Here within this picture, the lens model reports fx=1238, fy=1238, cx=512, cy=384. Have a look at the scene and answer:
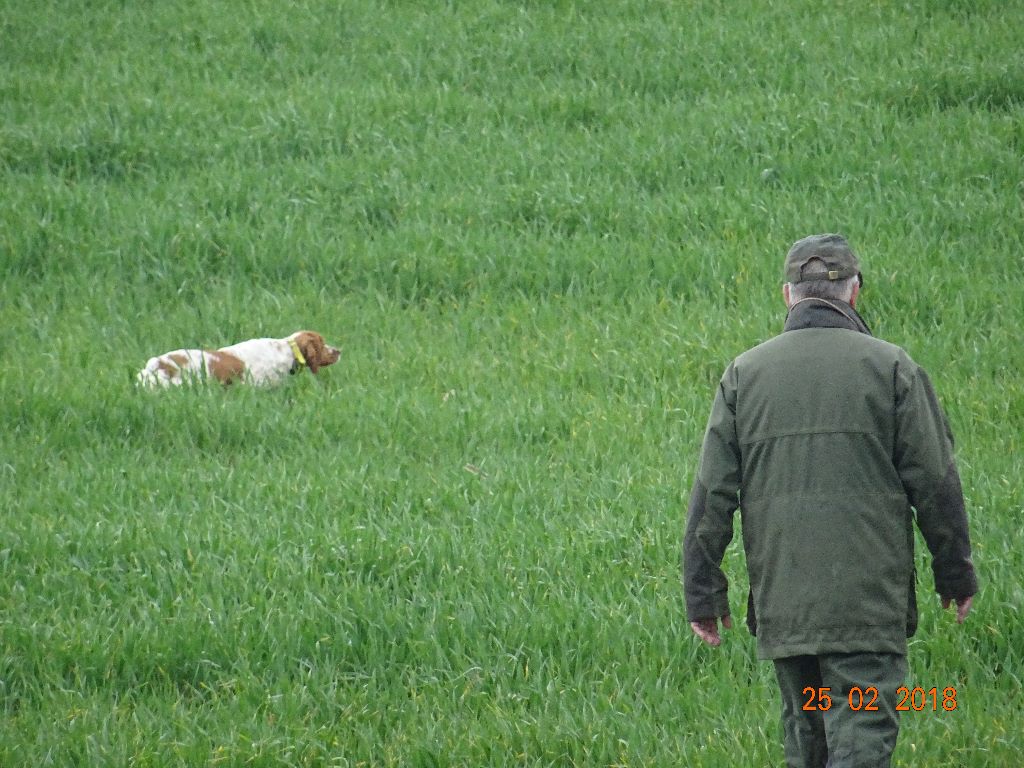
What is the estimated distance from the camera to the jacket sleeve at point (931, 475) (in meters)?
3.23

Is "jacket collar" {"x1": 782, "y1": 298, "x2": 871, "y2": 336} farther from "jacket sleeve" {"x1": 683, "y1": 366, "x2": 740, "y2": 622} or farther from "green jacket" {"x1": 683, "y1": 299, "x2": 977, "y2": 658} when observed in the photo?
"jacket sleeve" {"x1": 683, "y1": 366, "x2": 740, "y2": 622}

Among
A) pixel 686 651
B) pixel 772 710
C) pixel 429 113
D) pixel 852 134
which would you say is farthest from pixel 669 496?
pixel 429 113

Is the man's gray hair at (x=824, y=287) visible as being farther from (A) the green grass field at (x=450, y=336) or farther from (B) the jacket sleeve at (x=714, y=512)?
(A) the green grass field at (x=450, y=336)

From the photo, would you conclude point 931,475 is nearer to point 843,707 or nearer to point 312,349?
point 843,707

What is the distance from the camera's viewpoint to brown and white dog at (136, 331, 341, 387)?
7.32 metres

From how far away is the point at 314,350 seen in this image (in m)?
7.59

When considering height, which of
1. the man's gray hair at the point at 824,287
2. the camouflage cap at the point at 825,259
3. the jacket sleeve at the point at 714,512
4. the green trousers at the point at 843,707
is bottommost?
the green trousers at the point at 843,707

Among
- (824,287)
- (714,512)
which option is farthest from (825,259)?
(714,512)

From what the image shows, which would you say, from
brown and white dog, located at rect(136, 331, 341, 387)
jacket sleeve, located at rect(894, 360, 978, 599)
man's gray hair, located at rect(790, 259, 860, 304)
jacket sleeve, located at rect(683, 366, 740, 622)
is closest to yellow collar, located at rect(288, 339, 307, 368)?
brown and white dog, located at rect(136, 331, 341, 387)

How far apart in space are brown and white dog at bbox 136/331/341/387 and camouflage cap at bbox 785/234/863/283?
4559mm

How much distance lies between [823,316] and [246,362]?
481cm

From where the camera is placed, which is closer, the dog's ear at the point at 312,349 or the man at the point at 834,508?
the man at the point at 834,508

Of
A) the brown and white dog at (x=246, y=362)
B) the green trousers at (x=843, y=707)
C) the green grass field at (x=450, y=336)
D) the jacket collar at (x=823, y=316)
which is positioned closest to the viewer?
the green trousers at (x=843, y=707)

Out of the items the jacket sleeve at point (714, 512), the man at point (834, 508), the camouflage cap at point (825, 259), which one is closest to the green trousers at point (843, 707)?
the man at point (834, 508)
